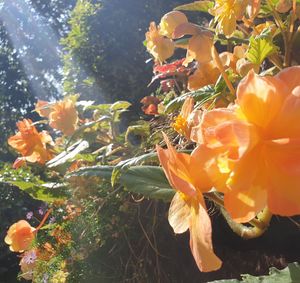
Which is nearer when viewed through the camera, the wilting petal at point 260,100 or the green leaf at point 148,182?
the wilting petal at point 260,100

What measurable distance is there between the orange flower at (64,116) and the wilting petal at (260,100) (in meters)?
1.02

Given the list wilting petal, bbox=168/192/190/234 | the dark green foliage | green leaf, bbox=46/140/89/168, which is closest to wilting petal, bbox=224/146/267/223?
wilting petal, bbox=168/192/190/234

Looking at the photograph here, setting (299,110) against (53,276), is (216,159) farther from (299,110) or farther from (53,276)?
(53,276)

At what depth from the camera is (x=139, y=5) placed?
3.03 metres

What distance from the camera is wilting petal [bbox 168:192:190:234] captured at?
0.46 metres

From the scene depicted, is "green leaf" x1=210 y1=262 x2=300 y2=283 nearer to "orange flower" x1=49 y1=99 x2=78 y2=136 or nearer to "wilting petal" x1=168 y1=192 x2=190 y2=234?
"wilting petal" x1=168 y1=192 x2=190 y2=234

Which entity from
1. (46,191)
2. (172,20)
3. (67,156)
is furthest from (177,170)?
(46,191)

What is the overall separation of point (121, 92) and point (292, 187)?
212 centimetres

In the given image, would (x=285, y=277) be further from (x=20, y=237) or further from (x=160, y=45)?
(x=20, y=237)

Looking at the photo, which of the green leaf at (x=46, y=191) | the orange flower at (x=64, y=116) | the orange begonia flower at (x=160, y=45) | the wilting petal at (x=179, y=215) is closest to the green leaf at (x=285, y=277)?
the wilting petal at (x=179, y=215)

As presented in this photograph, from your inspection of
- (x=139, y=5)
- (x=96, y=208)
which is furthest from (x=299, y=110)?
(x=139, y=5)

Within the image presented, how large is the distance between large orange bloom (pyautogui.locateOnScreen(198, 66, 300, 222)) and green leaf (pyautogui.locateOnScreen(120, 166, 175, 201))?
35cm

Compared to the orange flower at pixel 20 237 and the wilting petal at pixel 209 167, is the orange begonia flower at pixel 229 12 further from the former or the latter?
the orange flower at pixel 20 237

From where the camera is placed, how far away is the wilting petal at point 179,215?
1.52ft
